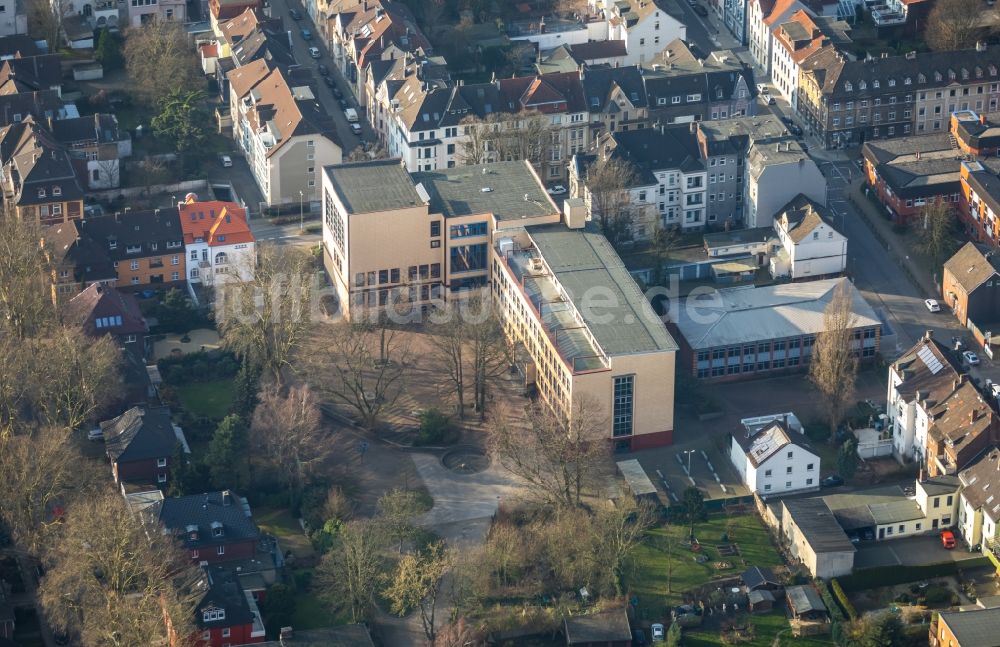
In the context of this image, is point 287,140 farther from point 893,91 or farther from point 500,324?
point 893,91

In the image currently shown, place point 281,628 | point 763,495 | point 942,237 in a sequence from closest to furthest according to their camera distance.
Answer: point 281,628, point 763,495, point 942,237

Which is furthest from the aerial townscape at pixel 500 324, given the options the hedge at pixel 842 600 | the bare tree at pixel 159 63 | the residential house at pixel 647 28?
the bare tree at pixel 159 63

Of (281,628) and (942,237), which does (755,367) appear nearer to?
(942,237)

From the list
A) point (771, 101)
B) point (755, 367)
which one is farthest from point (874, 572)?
point (771, 101)

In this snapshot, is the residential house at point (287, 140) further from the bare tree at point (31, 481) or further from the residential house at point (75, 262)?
the bare tree at point (31, 481)

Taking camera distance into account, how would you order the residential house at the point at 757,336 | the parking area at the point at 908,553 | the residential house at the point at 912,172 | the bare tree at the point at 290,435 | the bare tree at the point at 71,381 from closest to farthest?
the parking area at the point at 908,553, the bare tree at the point at 290,435, the bare tree at the point at 71,381, the residential house at the point at 757,336, the residential house at the point at 912,172

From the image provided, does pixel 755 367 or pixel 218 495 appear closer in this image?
pixel 218 495
